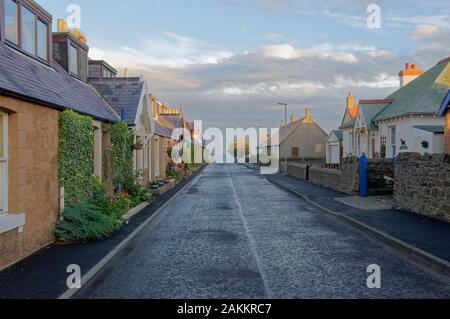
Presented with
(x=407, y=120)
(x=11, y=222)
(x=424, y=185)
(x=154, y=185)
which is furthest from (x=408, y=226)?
(x=407, y=120)

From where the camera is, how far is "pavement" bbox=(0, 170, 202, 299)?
634 centimetres

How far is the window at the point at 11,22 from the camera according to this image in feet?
35.1

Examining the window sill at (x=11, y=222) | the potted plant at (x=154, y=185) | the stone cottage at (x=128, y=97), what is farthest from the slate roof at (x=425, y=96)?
the window sill at (x=11, y=222)

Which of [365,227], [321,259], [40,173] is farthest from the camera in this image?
[365,227]

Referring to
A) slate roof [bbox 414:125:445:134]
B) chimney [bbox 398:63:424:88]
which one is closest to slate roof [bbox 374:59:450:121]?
slate roof [bbox 414:125:445:134]

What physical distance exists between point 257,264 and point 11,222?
172 inches

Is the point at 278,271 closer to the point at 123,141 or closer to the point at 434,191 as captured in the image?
the point at 434,191

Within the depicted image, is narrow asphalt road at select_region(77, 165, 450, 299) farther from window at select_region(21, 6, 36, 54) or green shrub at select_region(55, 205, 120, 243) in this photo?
window at select_region(21, 6, 36, 54)

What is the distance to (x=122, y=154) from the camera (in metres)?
17.1

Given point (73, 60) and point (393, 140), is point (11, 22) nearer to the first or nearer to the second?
point (73, 60)

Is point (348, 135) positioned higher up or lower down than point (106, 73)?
lower down

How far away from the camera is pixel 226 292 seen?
6.41m
